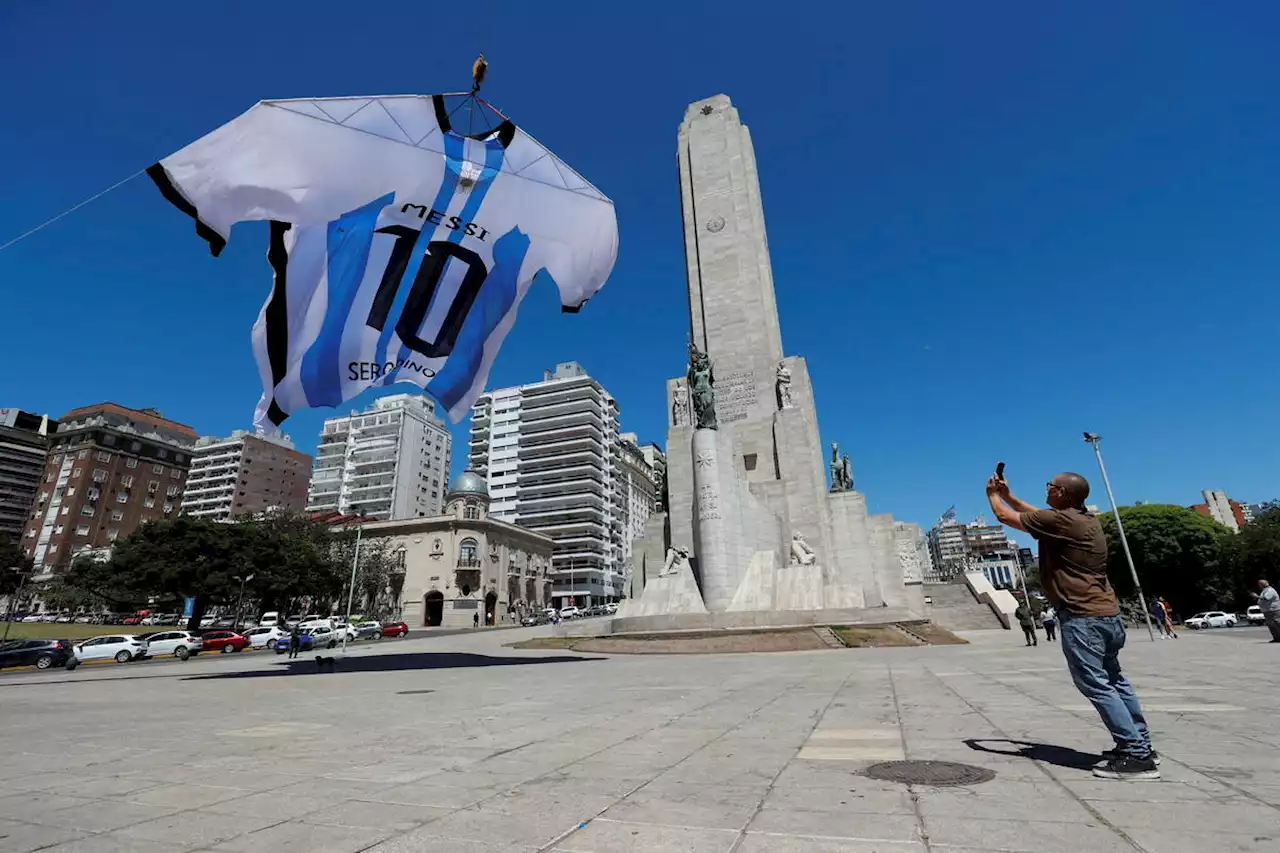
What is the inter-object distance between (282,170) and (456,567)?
210 feet

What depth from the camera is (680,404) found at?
3734cm

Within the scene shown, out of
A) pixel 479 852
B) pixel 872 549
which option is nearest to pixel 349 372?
pixel 479 852

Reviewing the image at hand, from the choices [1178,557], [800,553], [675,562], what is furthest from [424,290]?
[1178,557]

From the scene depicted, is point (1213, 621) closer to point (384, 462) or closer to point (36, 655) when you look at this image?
point (36, 655)

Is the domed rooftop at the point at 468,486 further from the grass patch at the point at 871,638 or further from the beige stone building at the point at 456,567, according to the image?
the grass patch at the point at 871,638

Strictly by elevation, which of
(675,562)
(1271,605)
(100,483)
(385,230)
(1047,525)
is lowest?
(1271,605)

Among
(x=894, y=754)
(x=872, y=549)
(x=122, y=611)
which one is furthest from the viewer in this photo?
(x=122, y=611)

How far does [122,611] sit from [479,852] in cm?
10370

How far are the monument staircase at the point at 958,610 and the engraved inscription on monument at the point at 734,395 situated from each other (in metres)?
14.9

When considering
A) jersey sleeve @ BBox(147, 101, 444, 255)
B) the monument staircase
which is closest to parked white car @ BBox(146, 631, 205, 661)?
jersey sleeve @ BBox(147, 101, 444, 255)

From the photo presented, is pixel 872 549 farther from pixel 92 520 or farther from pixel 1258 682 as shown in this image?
pixel 92 520


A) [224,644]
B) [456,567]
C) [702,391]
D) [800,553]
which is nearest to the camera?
[800,553]

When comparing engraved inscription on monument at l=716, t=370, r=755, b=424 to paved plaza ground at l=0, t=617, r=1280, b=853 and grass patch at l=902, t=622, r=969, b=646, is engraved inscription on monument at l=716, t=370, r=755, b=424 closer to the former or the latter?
grass patch at l=902, t=622, r=969, b=646

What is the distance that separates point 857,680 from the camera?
436 inches
